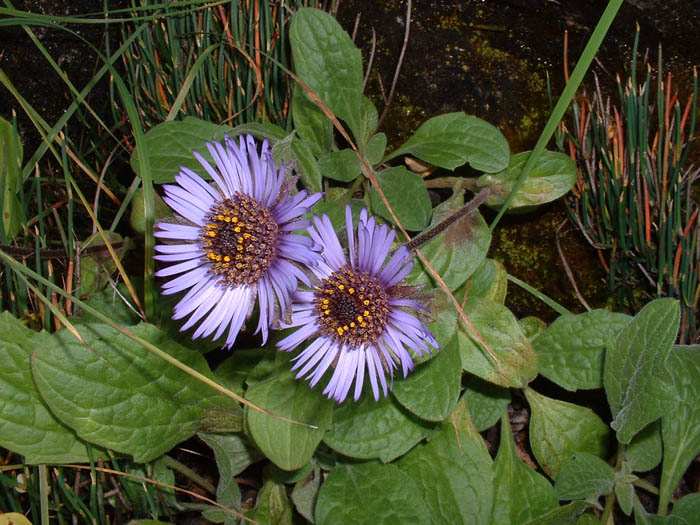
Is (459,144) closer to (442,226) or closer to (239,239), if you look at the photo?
(442,226)

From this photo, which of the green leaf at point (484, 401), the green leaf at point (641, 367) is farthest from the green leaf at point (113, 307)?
the green leaf at point (641, 367)

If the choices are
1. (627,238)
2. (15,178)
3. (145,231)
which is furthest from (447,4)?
(15,178)

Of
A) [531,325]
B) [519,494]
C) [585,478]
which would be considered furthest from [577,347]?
[519,494]

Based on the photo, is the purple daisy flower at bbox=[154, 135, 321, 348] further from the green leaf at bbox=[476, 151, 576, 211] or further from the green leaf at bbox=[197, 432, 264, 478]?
the green leaf at bbox=[476, 151, 576, 211]

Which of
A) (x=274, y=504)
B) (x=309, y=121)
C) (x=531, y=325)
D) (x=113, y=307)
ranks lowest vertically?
(x=274, y=504)

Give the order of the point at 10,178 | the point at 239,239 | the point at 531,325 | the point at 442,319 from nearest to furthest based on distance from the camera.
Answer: the point at 239,239
the point at 442,319
the point at 10,178
the point at 531,325

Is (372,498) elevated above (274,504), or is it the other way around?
(372,498)

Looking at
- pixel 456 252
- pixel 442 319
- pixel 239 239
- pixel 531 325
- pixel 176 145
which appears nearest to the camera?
pixel 239 239

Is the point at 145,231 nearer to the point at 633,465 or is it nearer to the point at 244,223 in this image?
the point at 244,223
